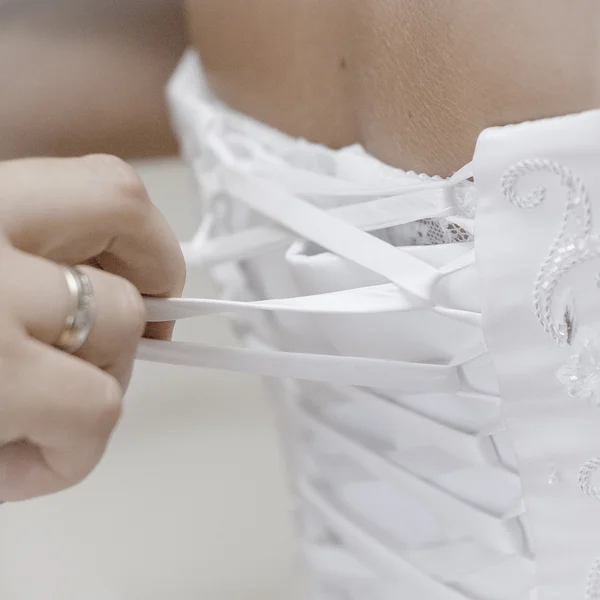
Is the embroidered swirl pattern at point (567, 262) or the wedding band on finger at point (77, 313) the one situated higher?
the embroidered swirl pattern at point (567, 262)

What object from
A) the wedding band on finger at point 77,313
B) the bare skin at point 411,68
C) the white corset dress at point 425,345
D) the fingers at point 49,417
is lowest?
the fingers at point 49,417

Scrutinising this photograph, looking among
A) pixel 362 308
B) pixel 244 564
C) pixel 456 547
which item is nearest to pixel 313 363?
pixel 362 308

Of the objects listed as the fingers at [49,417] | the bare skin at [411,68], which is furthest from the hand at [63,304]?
the bare skin at [411,68]

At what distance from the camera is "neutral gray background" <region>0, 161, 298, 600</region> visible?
1.53 feet

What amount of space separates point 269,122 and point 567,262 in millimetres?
206

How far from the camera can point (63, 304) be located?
0.71 feet

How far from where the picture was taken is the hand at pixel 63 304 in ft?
0.69

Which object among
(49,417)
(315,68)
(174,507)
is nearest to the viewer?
(49,417)

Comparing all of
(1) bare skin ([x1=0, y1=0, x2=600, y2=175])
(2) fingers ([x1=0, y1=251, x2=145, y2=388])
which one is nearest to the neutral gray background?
(1) bare skin ([x1=0, y1=0, x2=600, y2=175])

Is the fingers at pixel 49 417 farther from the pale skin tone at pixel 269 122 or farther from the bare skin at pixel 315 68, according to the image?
the bare skin at pixel 315 68

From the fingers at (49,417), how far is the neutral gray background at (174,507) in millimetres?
189

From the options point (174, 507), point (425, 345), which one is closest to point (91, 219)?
point (425, 345)

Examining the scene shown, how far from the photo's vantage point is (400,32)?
0.29m

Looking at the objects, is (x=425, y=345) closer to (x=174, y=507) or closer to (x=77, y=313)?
(x=77, y=313)
